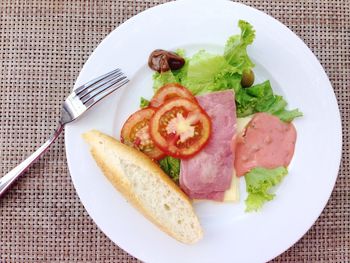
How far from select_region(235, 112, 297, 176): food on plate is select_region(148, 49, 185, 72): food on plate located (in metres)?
0.32

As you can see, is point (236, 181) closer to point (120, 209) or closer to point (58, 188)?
point (120, 209)

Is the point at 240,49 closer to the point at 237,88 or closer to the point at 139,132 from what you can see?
the point at 237,88

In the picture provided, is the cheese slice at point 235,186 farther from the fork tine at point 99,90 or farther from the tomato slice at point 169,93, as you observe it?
the fork tine at point 99,90

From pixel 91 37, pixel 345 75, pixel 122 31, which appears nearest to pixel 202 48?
pixel 122 31

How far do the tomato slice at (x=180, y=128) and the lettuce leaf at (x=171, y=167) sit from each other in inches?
2.7

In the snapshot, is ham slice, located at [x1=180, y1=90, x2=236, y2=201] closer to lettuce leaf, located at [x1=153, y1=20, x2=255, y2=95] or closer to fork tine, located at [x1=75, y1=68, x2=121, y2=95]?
lettuce leaf, located at [x1=153, y1=20, x2=255, y2=95]

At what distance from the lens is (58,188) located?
1.86 meters

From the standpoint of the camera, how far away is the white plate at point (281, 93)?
1.75m

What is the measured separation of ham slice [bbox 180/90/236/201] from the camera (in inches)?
68.1

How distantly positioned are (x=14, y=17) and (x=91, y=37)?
0.93ft

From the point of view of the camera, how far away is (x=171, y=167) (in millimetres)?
1787

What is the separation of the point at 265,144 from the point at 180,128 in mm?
294

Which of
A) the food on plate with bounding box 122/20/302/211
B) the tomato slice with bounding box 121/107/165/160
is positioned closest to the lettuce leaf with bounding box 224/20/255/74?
the food on plate with bounding box 122/20/302/211

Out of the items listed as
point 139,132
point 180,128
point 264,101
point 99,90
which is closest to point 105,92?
point 99,90
